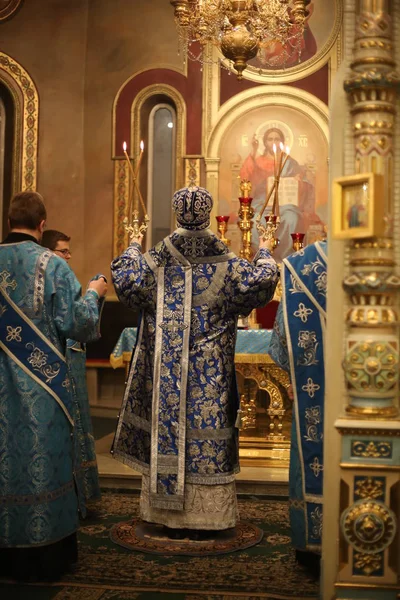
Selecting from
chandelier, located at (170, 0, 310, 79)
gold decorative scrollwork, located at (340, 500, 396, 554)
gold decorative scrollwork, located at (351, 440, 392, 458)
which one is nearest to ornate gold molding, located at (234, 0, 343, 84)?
chandelier, located at (170, 0, 310, 79)

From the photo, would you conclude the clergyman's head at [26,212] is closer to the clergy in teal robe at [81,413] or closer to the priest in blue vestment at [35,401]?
the priest in blue vestment at [35,401]

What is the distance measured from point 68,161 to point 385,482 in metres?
8.08

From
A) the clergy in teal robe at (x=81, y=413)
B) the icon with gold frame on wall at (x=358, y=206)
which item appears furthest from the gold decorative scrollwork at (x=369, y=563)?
the clergy in teal robe at (x=81, y=413)

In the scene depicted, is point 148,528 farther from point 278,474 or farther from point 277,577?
point 278,474

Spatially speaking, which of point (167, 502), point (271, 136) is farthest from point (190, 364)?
point (271, 136)

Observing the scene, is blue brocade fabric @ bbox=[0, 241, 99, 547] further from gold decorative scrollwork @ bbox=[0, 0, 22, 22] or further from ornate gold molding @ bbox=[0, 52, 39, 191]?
gold decorative scrollwork @ bbox=[0, 0, 22, 22]

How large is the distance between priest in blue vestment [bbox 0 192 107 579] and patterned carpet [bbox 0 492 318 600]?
0.60ft

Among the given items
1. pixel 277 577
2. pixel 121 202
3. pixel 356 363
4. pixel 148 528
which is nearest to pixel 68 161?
pixel 121 202

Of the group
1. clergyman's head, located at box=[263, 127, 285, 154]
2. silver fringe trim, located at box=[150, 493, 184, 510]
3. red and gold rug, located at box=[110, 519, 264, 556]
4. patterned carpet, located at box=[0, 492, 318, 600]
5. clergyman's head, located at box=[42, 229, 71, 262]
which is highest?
clergyman's head, located at box=[263, 127, 285, 154]

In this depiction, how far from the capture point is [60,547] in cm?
391

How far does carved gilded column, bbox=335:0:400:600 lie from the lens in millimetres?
2801

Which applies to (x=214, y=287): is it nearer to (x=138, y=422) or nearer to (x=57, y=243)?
(x=138, y=422)

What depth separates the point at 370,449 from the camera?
2.83 metres

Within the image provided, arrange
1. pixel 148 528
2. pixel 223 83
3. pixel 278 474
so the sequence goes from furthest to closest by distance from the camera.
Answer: pixel 223 83 → pixel 278 474 → pixel 148 528
